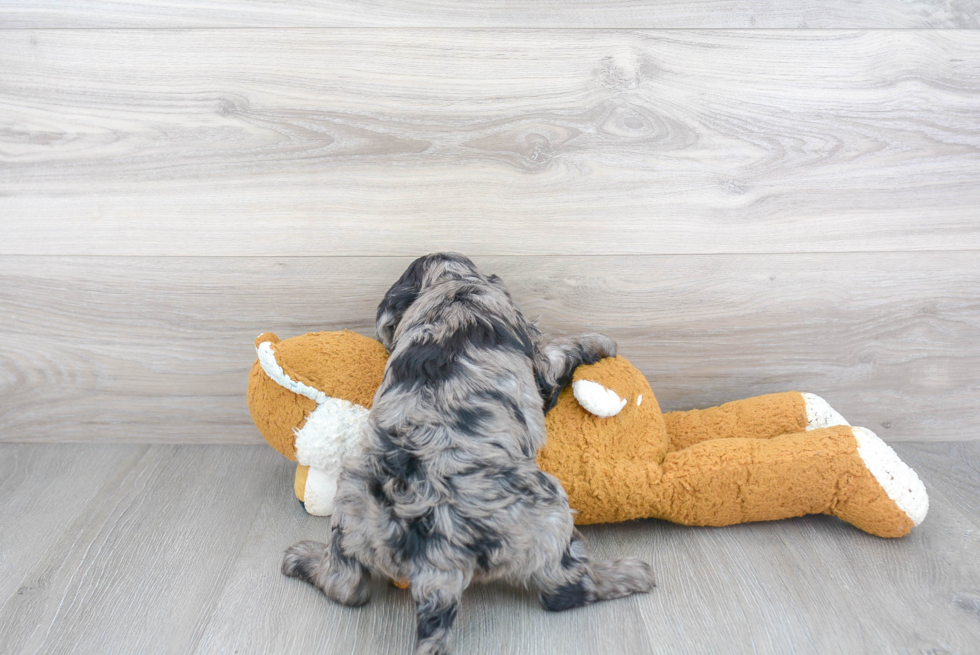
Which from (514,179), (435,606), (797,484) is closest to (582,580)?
(435,606)

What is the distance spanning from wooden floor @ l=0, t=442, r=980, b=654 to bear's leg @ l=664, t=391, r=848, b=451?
253 mm

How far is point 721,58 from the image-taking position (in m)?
1.87

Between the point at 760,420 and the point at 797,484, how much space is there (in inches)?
10.2

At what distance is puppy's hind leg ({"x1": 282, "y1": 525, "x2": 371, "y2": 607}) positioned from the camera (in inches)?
56.2

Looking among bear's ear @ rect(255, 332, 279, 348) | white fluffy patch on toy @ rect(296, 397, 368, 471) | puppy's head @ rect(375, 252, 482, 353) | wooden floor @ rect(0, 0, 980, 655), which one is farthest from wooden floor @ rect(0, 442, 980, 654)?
puppy's head @ rect(375, 252, 482, 353)

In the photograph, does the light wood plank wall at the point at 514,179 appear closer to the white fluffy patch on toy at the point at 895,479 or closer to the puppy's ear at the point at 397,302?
the puppy's ear at the point at 397,302

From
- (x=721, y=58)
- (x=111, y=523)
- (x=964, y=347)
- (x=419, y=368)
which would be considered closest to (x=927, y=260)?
(x=964, y=347)

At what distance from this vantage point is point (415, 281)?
1689 mm

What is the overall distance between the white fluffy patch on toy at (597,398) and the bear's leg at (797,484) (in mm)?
212

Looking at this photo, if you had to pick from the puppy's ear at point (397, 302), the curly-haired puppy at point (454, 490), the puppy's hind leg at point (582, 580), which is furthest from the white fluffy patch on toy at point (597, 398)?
the puppy's ear at point (397, 302)

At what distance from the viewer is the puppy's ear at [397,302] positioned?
1673 mm

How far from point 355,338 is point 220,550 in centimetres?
62

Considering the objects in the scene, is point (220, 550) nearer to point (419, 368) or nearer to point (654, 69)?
point (419, 368)

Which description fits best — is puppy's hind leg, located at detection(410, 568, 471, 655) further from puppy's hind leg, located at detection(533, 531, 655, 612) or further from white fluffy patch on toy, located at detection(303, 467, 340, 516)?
white fluffy patch on toy, located at detection(303, 467, 340, 516)
